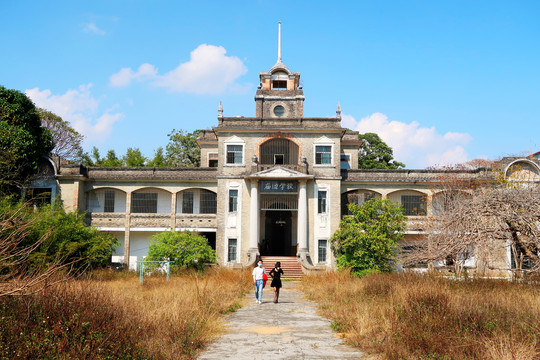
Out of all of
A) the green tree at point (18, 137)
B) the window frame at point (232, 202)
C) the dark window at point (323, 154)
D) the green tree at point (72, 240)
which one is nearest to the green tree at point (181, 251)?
the green tree at point (72, 240)

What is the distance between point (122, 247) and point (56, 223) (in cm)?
1207

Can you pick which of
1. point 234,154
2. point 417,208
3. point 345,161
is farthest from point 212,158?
point 417,208

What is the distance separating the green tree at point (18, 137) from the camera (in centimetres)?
2861

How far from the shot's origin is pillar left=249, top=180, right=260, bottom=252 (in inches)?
1203

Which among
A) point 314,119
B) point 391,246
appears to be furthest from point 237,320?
point 314,119

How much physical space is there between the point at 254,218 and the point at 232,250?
8.51 ft

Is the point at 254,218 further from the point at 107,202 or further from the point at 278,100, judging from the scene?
the point at 107,202

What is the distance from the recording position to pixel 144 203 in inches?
1346

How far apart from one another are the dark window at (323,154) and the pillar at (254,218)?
14.3ft

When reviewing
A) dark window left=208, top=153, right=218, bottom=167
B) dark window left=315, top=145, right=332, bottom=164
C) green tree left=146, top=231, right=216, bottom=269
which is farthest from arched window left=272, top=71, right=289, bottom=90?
green tree left=146, top=231, right=216, bottom=269

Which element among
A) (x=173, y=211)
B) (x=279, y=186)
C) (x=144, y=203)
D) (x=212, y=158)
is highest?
(x=212, y=158)

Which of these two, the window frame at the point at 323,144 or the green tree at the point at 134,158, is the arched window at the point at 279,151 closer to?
the window frame at the point at 323,144

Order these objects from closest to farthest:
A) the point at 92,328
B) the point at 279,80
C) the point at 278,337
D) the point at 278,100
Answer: the point at 92,328
the point at 278,337
the point at 278,100
the point at 279,80

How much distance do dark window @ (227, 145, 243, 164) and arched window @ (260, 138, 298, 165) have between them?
5.45 feet
